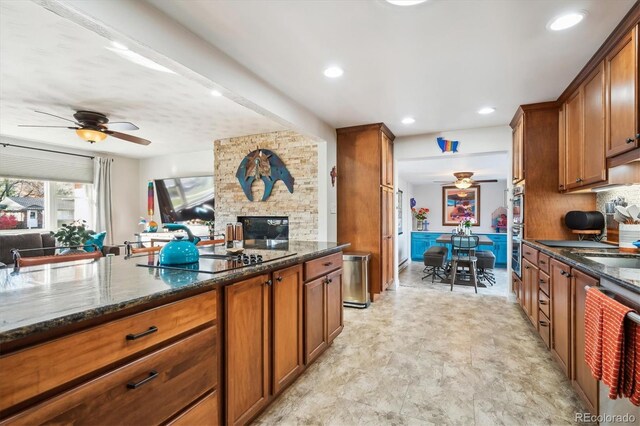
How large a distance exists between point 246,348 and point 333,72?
2.27 metres

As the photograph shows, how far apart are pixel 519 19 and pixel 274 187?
3554 mm

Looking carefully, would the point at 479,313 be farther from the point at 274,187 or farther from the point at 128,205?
the point at 128,205

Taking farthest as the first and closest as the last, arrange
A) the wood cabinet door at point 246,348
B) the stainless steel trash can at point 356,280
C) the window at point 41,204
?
the window at point 41,204 → the stainless steel trash can at point 356,280 → the wood cabinet door at point 246,348

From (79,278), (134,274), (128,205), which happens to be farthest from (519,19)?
(128,205)

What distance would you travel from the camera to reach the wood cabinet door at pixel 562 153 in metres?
3.19

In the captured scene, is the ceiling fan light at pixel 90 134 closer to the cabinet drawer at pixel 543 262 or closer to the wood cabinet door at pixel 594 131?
the cabinet drawer at pixel 543 262

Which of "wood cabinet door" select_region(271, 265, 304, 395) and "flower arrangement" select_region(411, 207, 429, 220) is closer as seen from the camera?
"wood cabinet door" select_region(271, 265, 304, 395)

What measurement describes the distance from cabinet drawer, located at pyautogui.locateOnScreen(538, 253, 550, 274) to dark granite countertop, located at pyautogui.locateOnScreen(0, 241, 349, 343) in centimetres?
213

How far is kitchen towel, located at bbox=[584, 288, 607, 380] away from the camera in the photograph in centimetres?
146

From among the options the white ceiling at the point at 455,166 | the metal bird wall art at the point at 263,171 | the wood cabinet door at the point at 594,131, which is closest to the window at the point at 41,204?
the metal bird wall art at the point at 263,171

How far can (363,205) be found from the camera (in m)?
4.43

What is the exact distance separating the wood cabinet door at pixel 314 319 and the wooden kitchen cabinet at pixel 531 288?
1954 mm

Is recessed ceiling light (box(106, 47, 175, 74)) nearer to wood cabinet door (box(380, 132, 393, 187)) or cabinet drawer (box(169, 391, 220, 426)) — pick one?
cabinet drawer (box(169, 391, 220, 426))

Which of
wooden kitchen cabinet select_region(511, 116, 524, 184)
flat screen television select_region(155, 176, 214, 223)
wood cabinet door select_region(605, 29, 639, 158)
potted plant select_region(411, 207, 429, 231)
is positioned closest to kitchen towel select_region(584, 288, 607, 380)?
wood cabinet door select_region(605, 29, 639, 158)
